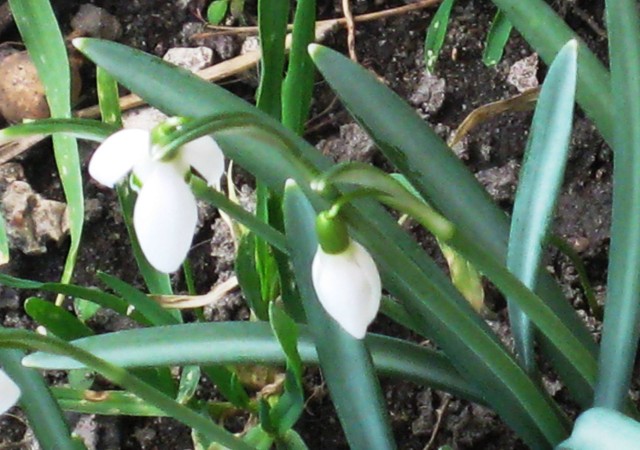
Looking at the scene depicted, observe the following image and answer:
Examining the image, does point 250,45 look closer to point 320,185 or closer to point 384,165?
point 384,165

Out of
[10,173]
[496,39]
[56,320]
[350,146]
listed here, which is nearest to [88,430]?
[56,320]

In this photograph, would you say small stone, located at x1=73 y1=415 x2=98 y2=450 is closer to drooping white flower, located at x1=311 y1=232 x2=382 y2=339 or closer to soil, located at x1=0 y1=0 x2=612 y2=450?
soil, located at x1=0 y1=0 x2=612 y2=450

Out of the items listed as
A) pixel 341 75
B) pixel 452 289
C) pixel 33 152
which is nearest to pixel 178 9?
pixel 33 152

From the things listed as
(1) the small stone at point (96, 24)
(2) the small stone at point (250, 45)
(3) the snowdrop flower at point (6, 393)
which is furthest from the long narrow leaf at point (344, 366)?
(1) the small stone at point (96, 24)

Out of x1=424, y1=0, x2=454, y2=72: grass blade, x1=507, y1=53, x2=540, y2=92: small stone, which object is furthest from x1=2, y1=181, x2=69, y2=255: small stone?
x1=507, y1=53, x2=540, y2=92: small stone

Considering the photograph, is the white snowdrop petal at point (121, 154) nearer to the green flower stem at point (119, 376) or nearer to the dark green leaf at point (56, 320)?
the green flower stem at point (119, 376)

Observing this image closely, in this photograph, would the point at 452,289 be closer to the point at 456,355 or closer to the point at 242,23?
the point at 456,355

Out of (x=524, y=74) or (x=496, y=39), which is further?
(x=524, y=74)

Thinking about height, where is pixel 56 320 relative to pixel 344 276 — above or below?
above
